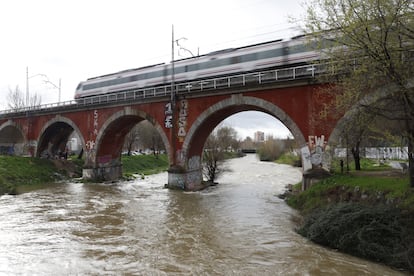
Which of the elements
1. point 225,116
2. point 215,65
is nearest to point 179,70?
point 215,65

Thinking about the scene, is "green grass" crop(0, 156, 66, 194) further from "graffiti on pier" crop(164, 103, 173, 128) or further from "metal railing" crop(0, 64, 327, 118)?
"graffiti on pier" crop(164, 103, 173, 128)

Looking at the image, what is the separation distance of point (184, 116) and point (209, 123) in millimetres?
1881

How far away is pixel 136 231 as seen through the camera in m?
10.6

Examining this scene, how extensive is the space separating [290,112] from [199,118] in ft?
20.4

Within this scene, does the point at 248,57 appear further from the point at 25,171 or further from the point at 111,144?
the point at 25,171

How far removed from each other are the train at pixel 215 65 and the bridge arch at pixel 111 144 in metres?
2.49

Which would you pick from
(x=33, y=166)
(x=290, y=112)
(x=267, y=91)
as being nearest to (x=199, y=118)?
(x=267, y=91)

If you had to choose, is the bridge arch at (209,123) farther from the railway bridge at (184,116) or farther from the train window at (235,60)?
the train window at (235,60)

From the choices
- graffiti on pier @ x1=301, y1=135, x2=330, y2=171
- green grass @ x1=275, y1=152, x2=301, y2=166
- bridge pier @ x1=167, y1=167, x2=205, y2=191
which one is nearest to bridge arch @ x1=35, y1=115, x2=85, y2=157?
bridge pier @ x1=167, y1=167, x2=205, y2=191

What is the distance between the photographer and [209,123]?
2088 centimetres

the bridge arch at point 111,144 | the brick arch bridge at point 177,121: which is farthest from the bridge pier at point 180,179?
the bridge arch at point 111,144

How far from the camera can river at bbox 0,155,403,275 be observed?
284 inches

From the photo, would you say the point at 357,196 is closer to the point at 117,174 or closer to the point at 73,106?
the point at 117,174

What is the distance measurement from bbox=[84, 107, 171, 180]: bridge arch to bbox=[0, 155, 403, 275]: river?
876 cm
